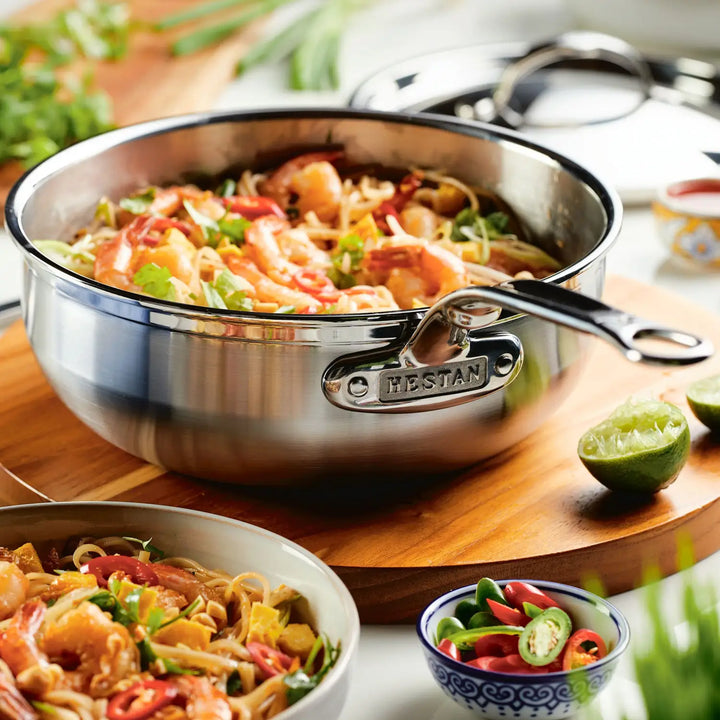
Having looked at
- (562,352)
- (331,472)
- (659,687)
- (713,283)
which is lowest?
(713,283)

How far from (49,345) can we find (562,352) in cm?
80

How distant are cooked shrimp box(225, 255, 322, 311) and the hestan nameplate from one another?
1.21 ft

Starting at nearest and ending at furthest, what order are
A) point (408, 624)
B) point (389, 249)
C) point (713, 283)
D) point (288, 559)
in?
point (288, 559) → point (408, 624) → point (389, 249) → point (713, 283)

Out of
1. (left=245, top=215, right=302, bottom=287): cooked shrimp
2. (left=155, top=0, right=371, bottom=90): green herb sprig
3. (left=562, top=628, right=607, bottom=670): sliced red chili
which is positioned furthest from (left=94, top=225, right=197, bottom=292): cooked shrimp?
(left=155, top=0, right=371, bottom=90): green herb sprig

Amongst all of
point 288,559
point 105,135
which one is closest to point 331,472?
point 288,559

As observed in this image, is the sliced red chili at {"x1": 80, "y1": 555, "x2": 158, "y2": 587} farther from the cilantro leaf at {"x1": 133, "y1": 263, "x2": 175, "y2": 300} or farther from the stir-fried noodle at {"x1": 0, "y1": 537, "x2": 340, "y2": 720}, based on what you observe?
the cilantro leaf at {"x1": 133, "y1": 263, "x2": 175, "y2": 300}

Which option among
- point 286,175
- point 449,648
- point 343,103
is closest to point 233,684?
point 449,648

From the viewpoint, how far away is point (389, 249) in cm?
207

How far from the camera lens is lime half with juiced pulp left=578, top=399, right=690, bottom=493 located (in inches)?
68.0

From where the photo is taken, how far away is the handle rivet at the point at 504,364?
1667mm

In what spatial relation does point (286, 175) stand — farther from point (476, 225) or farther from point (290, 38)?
point (290, 38)

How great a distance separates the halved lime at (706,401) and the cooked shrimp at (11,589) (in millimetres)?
1139

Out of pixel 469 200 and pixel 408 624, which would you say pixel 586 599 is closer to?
pixel 408 624

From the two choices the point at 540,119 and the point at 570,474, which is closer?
the point at 570,474
